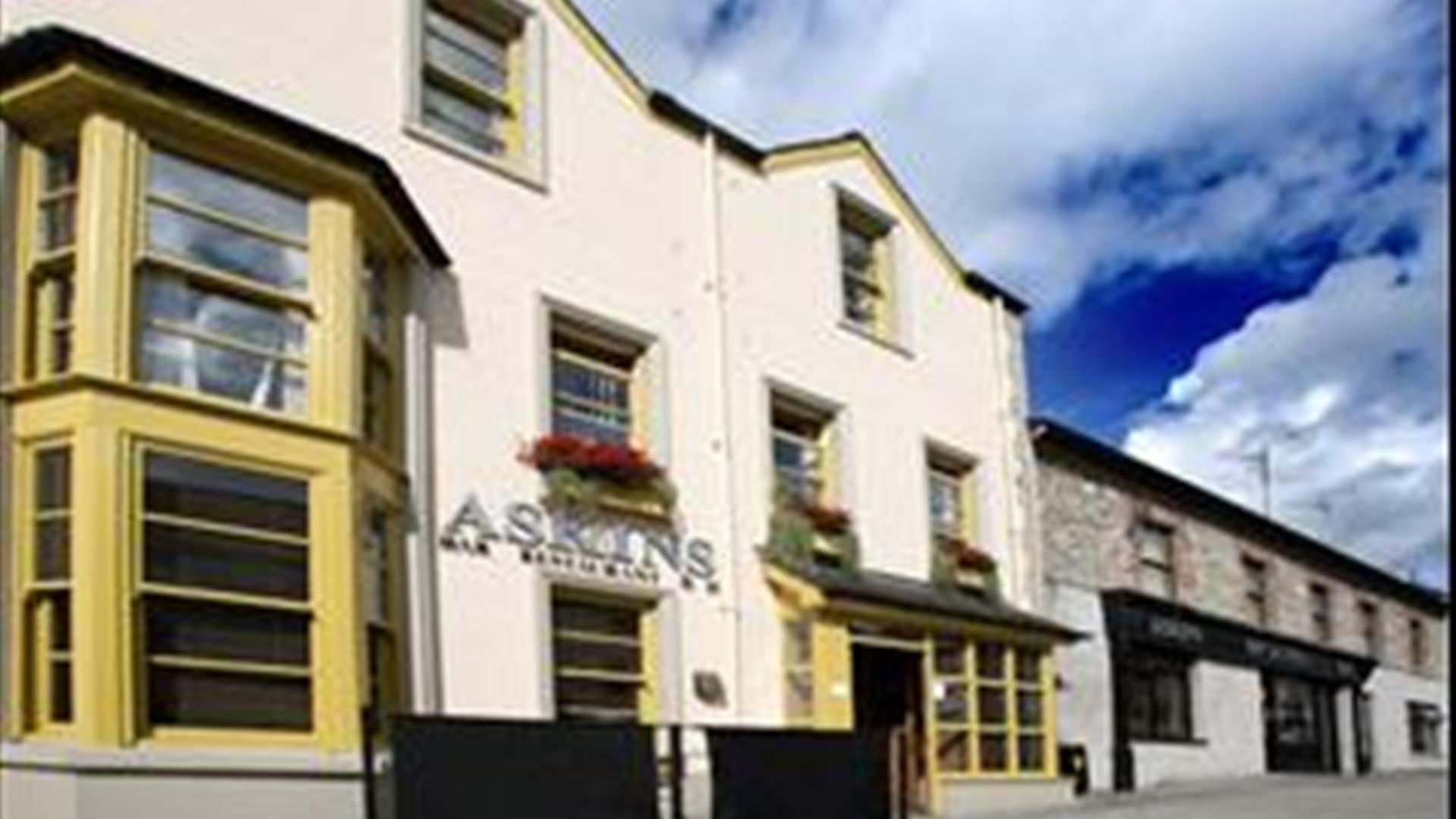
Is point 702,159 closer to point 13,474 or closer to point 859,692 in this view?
point 859,692

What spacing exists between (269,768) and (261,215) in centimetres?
384

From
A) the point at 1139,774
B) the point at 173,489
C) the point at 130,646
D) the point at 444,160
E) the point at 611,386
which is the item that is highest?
the point at 444,160

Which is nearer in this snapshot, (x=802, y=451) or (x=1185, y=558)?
(x=802, y=451)

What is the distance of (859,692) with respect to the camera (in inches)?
824

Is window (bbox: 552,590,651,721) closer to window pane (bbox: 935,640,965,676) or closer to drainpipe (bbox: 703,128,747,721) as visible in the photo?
drainpipe (bbox: 703,128,747,721)

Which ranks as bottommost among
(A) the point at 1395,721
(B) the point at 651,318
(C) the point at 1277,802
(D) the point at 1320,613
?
(C) the point at 1277,802

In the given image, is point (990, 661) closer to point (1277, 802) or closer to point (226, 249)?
point (1277, 802)

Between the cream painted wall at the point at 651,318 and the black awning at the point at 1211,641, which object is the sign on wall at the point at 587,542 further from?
the black awning at the point at 1211,641

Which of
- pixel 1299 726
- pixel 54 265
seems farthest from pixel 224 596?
pixel 1299 726

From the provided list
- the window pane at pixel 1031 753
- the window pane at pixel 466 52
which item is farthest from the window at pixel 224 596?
the window pane at pixel 1031 753

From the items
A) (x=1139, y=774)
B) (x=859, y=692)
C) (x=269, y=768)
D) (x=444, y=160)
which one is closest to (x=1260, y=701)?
(x=1139, y=774)

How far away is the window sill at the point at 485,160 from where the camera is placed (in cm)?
1670

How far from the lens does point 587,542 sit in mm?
17625

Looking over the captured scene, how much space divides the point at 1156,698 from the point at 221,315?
62.3 feet
